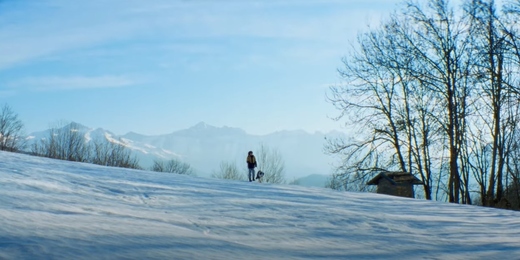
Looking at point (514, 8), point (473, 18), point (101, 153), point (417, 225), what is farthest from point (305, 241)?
point (101, 153)

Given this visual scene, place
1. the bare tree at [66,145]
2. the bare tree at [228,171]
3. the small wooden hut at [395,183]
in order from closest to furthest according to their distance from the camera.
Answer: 1. the small wooden hut at [395,183]
2. the bare tree at [66,145]
3. the bare tree at [228,171]

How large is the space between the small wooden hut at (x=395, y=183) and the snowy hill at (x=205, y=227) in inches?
444

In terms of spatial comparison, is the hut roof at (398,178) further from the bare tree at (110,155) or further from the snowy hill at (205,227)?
the bare tree at (110,155)

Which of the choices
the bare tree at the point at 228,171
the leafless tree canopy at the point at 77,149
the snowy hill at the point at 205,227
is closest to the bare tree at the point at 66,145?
the leafless tree canopy at the point at 77,149

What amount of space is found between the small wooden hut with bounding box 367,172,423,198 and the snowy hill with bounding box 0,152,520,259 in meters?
11.3

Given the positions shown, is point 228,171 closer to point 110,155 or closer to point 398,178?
point 110,155

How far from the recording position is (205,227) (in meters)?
2.97

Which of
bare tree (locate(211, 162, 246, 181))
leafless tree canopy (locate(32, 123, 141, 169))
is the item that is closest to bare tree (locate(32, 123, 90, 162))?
leafless tree canopy (locate(32, 123, 141, 169))

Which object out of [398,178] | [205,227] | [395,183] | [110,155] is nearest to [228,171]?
[110,155]

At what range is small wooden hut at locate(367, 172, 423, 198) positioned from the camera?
52.1 feet

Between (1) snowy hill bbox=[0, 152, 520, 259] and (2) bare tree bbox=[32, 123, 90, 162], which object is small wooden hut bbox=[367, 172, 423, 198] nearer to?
(1) snowy hill bbox=[0, 152, 520, 259]

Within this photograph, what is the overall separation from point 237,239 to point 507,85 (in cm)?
1701

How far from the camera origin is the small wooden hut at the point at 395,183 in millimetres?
15891

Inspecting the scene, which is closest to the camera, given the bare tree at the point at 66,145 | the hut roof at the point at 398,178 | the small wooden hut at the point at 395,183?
the small wooden hut at the point at 395,183
